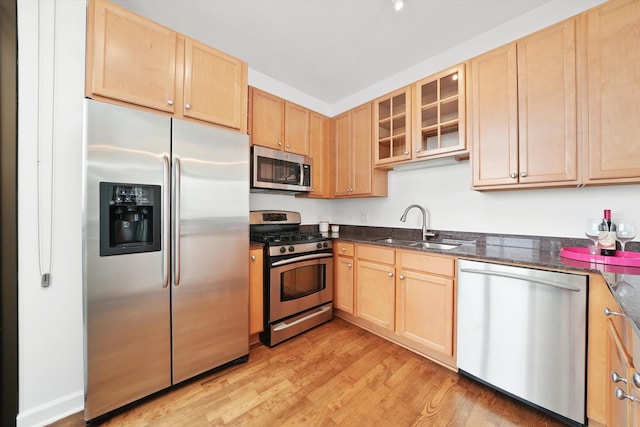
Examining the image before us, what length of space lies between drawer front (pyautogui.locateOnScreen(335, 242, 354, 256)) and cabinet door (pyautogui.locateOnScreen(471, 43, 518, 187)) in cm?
129

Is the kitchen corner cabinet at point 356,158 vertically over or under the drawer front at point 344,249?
over

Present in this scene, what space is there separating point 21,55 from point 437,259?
2927 millimetres

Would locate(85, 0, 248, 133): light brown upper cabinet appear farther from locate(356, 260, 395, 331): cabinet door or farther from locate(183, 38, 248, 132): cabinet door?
locate(356, 260, 395, 331): cabinet door

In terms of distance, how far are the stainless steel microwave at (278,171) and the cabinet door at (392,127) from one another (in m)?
0.85

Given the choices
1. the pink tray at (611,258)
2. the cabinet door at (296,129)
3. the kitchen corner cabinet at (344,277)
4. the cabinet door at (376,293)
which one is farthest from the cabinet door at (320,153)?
the pink tray at (611,258)

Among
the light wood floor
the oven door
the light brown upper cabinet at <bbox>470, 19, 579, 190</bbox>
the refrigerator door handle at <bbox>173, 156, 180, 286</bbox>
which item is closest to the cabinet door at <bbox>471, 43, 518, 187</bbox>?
the light brown upper cabinet at <bbox>470, 19, 579, 190</bbox>

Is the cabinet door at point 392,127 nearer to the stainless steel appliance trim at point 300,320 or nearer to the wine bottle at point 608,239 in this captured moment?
the wine bottle at point 608,239

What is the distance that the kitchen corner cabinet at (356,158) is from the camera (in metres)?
2.79

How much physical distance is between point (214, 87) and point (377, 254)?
1997mm

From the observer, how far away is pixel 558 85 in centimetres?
161

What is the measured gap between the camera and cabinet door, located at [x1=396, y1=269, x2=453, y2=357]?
6.06 feet

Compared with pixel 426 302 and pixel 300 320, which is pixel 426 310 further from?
pixel 300 320

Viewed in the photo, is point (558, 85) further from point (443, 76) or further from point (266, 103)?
point (266, 103)

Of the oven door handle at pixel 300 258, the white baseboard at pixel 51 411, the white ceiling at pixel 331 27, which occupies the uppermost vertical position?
the white ceiling at pixel 331 27
